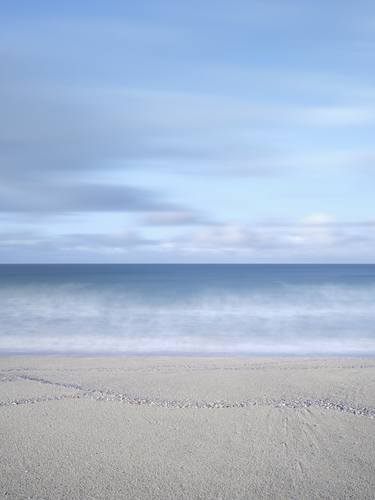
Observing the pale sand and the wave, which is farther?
the wave

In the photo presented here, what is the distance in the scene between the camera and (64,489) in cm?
533

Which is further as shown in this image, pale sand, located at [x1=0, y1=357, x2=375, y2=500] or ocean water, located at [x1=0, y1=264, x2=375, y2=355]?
ocean water, located at [x1=0, y1=264, x2=375, y2=355]

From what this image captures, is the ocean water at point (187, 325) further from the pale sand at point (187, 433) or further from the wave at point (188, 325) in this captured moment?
the pale sand at point (187, 433)

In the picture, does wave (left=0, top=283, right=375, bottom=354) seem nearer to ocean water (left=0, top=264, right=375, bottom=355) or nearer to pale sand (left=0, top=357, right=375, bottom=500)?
ocean water (left=0, top=264, right=375, bottom=355)


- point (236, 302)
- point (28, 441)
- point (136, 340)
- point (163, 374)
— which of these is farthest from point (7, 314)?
point (28, 441)

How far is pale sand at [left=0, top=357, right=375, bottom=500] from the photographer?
5453 mm

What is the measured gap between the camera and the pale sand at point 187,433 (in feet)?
17.9

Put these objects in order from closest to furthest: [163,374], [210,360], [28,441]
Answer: [28,441], [163,374], [210,360]

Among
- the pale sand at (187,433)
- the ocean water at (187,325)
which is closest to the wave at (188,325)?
the ocean water at (187,325)

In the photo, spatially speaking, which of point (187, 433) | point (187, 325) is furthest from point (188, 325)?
point (187, 433)

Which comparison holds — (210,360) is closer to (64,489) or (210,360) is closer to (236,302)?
(64,489)

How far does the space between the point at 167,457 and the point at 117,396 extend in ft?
8.58

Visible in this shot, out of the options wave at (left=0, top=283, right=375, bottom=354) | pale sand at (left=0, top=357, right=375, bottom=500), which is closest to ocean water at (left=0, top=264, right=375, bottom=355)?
wave at (left=0, top=283, right=375, bottom=354)

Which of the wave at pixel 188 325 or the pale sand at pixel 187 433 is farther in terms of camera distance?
the wave at pixel 188 325
